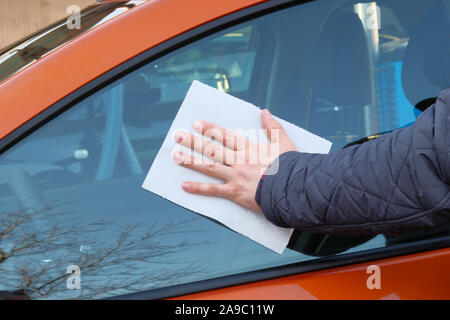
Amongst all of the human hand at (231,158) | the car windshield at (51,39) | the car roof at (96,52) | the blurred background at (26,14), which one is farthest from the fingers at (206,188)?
the blurred background at (26,14)

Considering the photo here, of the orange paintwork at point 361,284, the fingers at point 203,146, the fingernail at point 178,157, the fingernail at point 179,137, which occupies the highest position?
the fingernail at point 179,137

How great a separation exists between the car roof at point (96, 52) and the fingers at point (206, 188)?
1.01 ft

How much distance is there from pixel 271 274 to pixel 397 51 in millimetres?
633

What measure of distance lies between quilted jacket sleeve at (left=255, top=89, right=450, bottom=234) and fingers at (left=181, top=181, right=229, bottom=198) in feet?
0.26

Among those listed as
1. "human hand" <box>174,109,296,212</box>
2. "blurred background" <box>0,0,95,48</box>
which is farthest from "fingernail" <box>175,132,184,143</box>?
"blurred background" <box>0,0,95,48</box>

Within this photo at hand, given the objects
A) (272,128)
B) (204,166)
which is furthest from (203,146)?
(272,128)

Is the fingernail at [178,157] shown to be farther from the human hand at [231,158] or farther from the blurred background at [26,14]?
the blurred background at [26,14]

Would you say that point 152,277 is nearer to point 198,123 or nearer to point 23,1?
point 198,123

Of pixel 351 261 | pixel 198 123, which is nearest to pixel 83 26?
pixel 198 123

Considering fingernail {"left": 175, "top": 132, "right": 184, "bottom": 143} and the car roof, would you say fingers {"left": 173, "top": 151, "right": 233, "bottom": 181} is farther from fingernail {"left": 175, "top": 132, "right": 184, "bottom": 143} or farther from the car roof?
the car roof

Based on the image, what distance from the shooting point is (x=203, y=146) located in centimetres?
126

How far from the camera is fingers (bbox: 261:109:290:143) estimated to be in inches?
50.6

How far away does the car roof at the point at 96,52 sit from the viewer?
1173mm

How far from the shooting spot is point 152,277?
1223 mm
